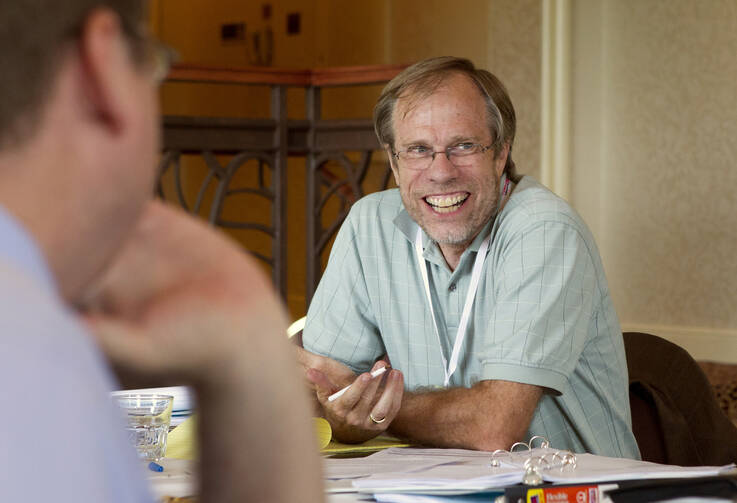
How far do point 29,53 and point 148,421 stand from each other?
1.03 meters

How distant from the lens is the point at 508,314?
6.16 feet

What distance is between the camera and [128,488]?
1.14 feet

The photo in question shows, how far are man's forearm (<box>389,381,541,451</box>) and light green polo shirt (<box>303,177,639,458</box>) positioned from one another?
0.04m

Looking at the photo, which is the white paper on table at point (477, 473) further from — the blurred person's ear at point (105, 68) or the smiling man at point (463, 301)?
the blurred person's ear at point (105, 68)

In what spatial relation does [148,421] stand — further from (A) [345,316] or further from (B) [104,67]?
(B) [104,67]

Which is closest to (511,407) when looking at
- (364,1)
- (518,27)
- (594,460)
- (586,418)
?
(586,418)

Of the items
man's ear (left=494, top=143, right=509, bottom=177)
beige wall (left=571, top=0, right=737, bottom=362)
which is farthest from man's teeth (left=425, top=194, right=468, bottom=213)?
beige wall (left=571, top=0, right=737, bottom=362)

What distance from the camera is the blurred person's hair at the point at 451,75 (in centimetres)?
211

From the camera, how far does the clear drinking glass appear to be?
132 cm

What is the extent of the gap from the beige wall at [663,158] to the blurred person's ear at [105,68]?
159 inches

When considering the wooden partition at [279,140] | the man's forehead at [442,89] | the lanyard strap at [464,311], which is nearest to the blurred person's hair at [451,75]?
the man's forehead at [442,89]

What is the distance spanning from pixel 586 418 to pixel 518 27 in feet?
9.70

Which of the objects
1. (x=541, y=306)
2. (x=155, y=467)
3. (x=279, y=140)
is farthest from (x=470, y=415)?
(x=279, y=140)

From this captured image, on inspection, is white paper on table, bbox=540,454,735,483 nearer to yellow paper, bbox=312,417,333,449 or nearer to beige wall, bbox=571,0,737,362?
yellow paper, bbox=312,417,333,449
